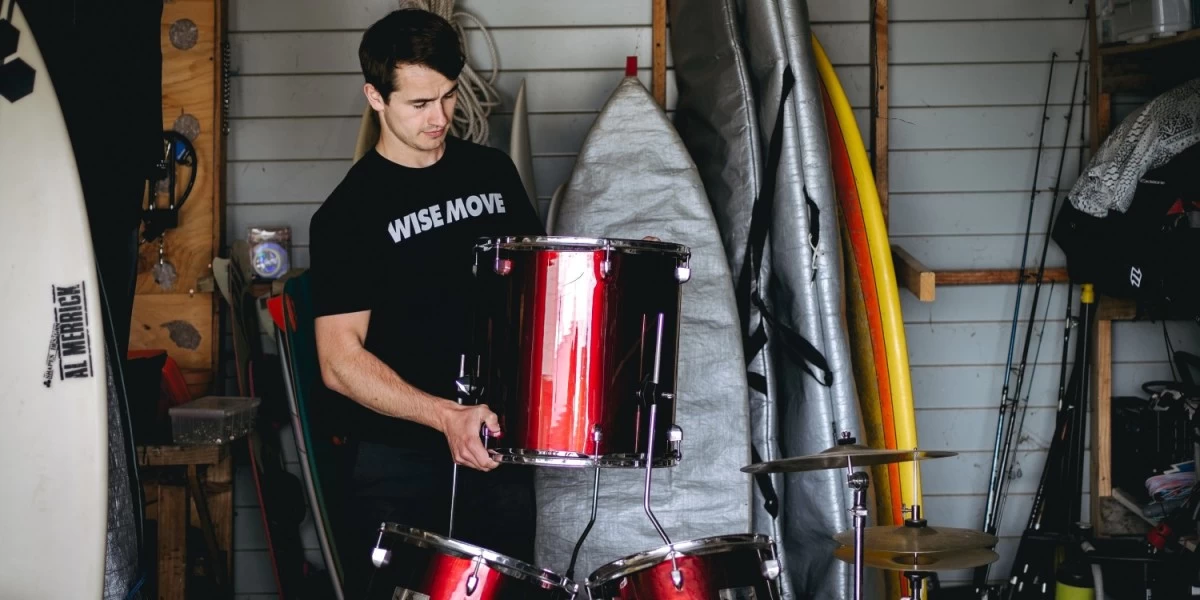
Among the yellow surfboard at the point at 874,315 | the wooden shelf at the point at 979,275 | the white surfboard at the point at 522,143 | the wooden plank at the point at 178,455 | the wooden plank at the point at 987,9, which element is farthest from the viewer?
the wooden plank at the point at 987,9

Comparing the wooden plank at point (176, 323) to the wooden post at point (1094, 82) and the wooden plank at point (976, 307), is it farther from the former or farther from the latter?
the wooden post at point (1094, 82)

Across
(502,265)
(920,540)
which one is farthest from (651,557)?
(920,540)

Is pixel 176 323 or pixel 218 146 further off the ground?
pixel 218 146

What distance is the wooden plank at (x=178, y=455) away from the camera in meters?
2.72

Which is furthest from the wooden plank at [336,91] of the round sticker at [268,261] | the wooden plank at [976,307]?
the wooden plank at [976,307]

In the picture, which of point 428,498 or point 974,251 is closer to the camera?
point 428,498

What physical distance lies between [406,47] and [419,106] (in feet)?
0.39

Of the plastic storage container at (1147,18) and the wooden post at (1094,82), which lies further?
the wooden post at (1094,82)

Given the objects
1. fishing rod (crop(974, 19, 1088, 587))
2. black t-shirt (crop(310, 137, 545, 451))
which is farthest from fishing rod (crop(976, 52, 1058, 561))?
black t-shirt (crop(310, 137, 545, 451))

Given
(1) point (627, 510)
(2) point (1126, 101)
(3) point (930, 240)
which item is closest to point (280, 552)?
(1) point (627, 510)

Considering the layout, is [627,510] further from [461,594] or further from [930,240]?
[930,240]

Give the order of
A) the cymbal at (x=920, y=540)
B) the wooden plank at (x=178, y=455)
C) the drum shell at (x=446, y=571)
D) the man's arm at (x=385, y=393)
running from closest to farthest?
1. the drum shell at (x=446, y=571)
2. the man's arm at (x=385, y=393)
3. the cymbal at (x=920, y=540)
4. the wooden plank at (x=178, y=455)

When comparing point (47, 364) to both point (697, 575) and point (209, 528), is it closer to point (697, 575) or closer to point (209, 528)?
point (209, 528)

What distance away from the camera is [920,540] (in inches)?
86.3
